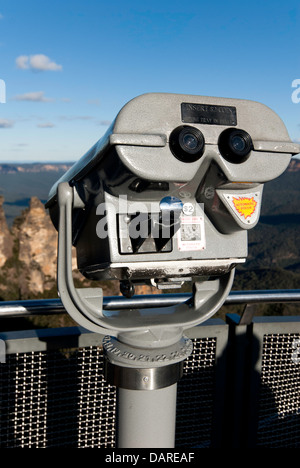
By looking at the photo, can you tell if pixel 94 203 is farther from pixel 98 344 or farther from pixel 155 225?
pixel 98 344

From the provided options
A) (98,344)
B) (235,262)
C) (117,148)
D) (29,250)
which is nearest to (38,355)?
(98,344)

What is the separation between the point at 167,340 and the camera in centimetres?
185

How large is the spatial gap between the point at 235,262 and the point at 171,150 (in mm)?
657

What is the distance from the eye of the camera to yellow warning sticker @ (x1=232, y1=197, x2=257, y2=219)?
1712 millimetres

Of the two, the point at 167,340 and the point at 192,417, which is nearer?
the point at 167,340

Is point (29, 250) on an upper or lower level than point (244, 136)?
lower

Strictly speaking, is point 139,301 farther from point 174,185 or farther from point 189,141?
point 189,141

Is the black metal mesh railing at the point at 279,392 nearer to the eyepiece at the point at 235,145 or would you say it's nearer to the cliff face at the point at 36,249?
the eyepiece at the point at 235,145

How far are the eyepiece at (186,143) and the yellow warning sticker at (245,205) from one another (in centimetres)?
31

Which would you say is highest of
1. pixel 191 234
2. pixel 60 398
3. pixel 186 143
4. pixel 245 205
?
pixel 186 143

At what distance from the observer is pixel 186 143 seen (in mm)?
1464

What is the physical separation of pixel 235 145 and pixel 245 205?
0.95ft

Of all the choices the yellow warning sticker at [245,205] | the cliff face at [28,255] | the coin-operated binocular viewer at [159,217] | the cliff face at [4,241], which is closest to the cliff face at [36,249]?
the cliff face at [28,255]

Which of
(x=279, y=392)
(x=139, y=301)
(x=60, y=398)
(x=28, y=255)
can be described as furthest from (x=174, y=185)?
(x=28, y=255)
